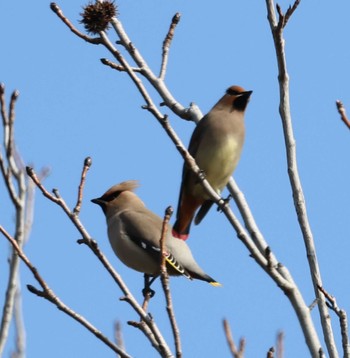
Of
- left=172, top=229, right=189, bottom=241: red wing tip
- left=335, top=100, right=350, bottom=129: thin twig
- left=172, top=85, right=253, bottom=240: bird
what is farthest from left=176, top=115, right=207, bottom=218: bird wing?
left=335, top=100, right=350, bottom=129: thin twig

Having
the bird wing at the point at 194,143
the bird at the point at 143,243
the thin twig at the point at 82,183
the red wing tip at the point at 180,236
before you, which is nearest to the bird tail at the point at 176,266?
the bird at the point at 143,243

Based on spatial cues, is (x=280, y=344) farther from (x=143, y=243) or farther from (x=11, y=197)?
(x=143, y=243)

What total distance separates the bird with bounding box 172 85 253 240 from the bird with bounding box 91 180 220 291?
180 millimetres

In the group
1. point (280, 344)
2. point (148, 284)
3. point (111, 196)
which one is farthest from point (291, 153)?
point (111, 196)

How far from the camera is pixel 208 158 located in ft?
18.5

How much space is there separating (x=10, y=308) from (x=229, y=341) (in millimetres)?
821

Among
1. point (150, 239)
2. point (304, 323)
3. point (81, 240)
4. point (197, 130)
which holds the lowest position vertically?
point (304, 323)

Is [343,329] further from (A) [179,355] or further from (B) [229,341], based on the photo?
(A) [179,355]

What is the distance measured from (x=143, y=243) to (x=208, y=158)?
2.27 ft

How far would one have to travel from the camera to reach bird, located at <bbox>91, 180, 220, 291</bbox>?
5711mm

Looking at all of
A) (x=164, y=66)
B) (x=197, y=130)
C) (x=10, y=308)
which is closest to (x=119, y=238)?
(x=197, y=130)

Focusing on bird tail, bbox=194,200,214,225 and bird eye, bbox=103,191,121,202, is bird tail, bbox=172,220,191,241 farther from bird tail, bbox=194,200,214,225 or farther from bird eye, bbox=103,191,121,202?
bird eye, bbox=103,191,121,202

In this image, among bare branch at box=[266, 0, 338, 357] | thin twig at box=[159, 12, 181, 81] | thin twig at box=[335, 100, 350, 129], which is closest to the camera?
thin twig at box=[335, 100, 350, 129]

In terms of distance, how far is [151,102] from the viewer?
3.39m
